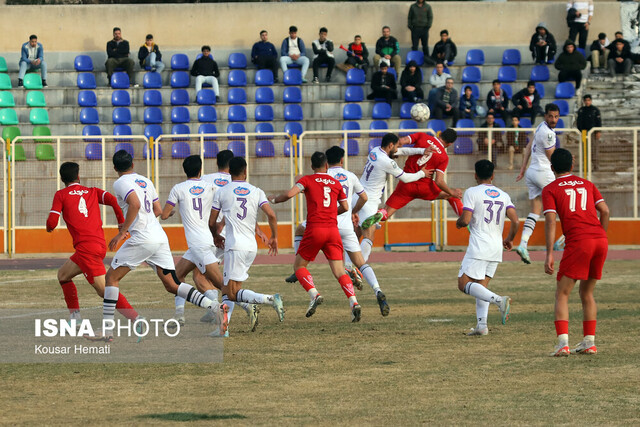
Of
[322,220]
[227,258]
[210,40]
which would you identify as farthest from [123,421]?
[210,40]

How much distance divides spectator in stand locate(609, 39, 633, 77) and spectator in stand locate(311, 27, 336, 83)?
26.8 ft

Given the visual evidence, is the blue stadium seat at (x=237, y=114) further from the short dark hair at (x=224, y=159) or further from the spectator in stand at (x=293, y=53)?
the short dark hair at (x=224, y=159)

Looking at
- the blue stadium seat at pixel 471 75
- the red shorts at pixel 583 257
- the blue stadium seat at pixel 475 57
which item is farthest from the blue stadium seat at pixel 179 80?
the red shorts at pixel 583 257

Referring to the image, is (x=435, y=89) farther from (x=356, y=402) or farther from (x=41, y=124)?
(x=356, y=402)

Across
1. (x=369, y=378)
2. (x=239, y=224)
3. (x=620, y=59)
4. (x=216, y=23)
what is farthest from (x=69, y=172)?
(x=620, y=59)

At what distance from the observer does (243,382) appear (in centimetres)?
930

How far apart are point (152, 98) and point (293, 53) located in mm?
4315

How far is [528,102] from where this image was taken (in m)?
29.2

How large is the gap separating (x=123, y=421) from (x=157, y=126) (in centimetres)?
2351

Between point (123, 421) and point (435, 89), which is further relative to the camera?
point (435, 89)

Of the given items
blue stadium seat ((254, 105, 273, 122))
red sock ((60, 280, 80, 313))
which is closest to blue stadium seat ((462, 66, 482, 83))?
blue stadium seat ((254, 105, 273, 122))

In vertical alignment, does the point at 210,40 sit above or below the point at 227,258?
above

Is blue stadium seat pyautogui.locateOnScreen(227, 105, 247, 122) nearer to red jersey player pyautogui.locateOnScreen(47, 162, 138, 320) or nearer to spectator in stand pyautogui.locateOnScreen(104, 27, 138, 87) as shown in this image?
spectator in stand pyautogui.locateOnScreen(104, 27, 138, 87)

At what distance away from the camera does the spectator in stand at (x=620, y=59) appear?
32156 millimetres
